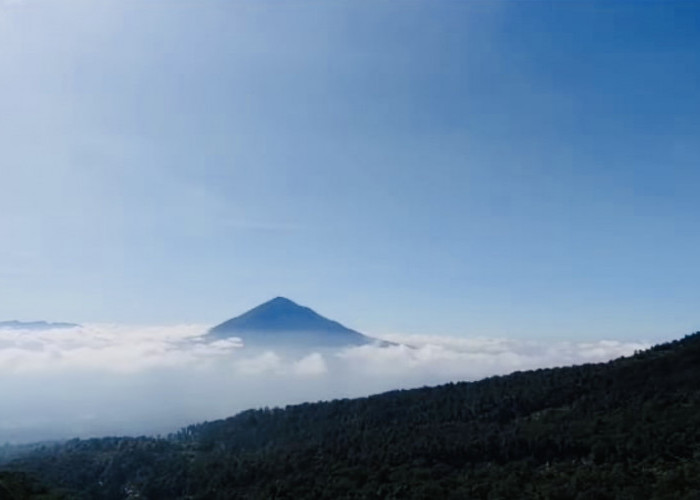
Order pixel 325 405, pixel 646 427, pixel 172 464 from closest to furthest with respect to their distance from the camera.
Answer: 1. pixel 646 427
2. pixel 172 464
3. pixel 325 405

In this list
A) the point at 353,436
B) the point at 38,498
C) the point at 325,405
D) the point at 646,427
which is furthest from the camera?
the point at 325,405

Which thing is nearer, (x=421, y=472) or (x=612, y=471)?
(x=612, y=471)

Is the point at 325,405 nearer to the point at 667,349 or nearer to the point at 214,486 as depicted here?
the point at 214,486

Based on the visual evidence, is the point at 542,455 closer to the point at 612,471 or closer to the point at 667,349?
the point at 612,471

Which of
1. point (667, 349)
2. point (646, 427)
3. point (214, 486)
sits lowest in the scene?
point (214, 486)

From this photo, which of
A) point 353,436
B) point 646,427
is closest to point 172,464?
point 353,436

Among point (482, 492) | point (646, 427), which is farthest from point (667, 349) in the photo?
point (482, 492)

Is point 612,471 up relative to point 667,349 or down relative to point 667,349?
down
